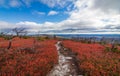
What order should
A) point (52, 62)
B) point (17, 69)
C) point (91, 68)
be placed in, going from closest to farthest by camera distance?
point (17, 69) → point (91, 68) → point (52, 62)

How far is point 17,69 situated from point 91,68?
773cm

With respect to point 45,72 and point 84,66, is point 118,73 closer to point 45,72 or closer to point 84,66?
point 84,66

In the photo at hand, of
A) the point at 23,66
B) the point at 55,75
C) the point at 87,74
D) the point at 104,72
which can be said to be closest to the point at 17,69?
the point at 23,66

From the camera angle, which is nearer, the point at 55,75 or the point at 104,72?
the point at 55,75

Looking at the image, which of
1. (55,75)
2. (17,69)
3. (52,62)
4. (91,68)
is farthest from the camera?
(52,62)

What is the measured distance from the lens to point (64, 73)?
545 inches

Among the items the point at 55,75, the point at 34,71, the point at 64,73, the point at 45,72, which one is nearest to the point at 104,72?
the point at 64,73

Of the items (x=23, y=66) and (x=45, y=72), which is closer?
(x=45, y=72)

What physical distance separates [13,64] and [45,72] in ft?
13.6

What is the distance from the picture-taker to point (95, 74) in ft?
45.2

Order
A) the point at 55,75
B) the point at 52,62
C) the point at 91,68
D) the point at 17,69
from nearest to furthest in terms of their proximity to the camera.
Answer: the point at 55,75
the point at 17,69
the point at 91,68
the point at 52,62

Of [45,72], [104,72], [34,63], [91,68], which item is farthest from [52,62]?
[104,72]

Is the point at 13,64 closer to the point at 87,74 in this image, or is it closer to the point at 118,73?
the point at 87,74

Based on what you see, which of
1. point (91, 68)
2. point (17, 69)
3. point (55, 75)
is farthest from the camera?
point (91, 68)
